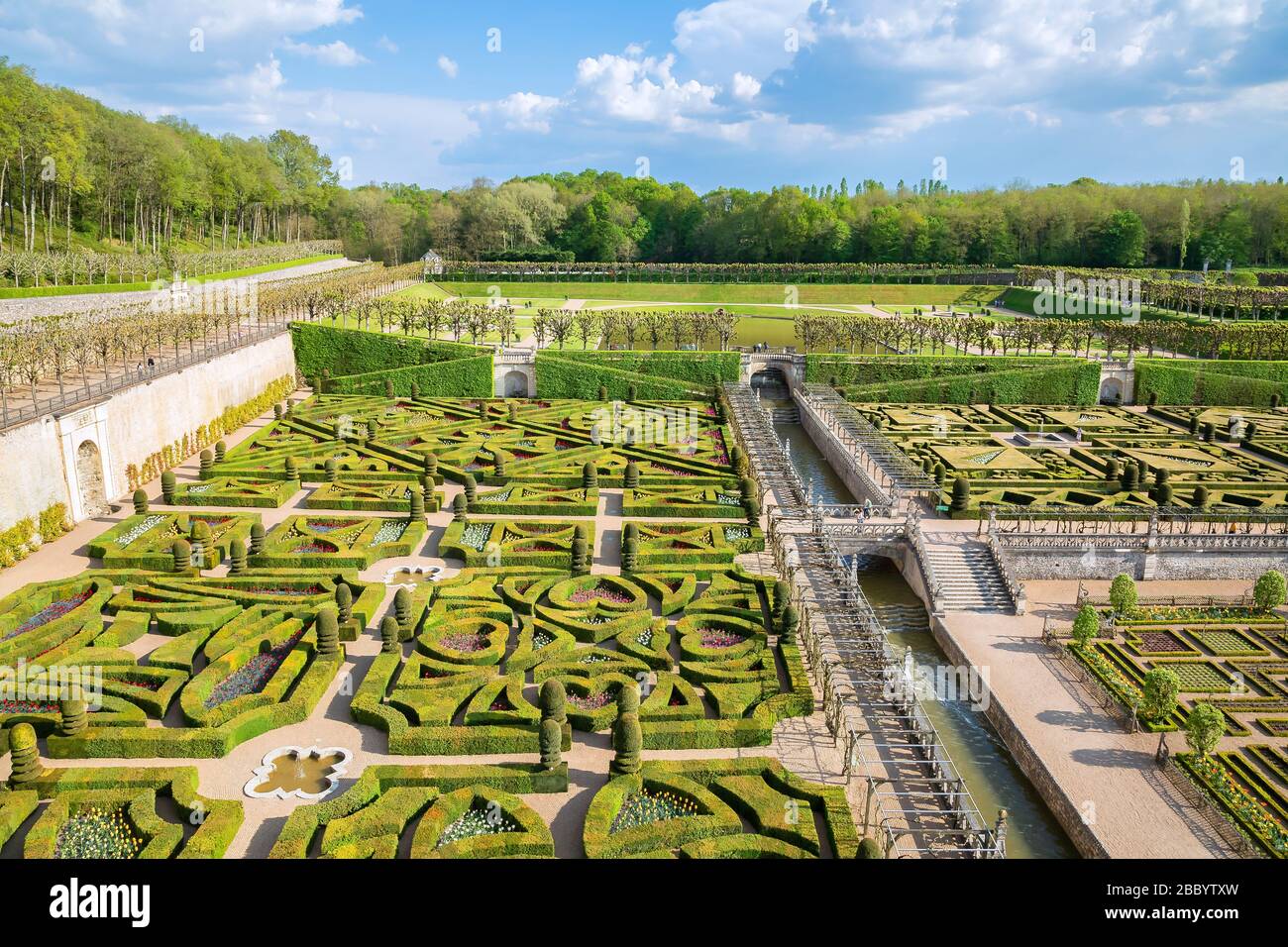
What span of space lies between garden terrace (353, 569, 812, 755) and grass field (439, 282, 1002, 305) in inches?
2630

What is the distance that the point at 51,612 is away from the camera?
23281mm

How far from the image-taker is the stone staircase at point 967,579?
27031 millimetres

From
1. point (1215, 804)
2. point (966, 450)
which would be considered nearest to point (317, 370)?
point (966, 450)

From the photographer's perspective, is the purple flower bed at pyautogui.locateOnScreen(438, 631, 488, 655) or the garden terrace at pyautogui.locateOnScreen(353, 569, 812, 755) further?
the purple flower bed at pyautogui.locateOnScreen(438, 631, 488, 655)

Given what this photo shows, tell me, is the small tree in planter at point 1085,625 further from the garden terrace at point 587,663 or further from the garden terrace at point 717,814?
the garden terrace at point 717,814

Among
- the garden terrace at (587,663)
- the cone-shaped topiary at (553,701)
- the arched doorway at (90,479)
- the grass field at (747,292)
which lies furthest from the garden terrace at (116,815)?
the grass field at (747,292)

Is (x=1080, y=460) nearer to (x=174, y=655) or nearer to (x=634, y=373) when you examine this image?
(x=634, y=373)

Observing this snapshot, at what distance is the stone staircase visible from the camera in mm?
27031

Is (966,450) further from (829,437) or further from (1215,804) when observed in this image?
(1215,804)

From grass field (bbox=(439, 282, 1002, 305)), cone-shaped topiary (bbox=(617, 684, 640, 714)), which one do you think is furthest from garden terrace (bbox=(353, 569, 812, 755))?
grass field (bbox=(439, 282, 1002, 305))

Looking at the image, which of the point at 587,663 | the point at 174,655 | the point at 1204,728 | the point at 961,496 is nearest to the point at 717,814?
the point at 587,663

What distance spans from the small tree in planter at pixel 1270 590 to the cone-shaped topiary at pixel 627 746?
1995 centimetres

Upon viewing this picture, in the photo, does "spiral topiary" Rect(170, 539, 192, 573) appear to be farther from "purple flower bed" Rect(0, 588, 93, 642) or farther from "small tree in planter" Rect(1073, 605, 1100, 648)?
"small tree in planter" Rect(1073, 605, 1100, 648)
